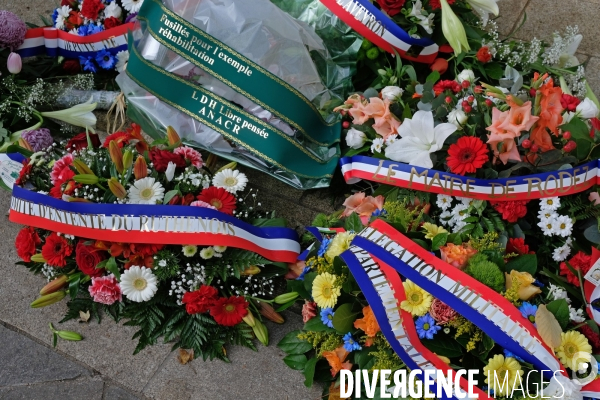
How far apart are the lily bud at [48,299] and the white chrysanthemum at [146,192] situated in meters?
0.51

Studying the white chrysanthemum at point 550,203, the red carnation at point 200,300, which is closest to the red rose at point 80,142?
the red carnation at point 200,300

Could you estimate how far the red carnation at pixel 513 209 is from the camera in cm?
246

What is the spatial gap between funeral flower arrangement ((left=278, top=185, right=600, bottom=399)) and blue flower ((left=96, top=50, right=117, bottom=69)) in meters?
1.59

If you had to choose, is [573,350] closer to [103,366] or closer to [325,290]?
[325,290]

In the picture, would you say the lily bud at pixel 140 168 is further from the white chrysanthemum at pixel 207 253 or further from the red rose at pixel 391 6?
the red rose at pixel 391 6

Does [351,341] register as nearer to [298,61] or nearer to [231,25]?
[298,61]

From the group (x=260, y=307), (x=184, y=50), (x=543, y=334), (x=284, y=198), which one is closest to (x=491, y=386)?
(x=543, y=334)

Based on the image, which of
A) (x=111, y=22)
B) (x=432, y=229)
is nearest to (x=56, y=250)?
→ (x=111, y=22)

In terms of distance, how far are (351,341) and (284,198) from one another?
93 centimetres

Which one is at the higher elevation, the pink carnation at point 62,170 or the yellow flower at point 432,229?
the yellow flower at point 432,229

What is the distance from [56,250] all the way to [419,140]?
5.20ft

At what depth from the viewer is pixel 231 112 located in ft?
9.53

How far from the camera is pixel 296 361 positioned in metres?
Result: 2.56

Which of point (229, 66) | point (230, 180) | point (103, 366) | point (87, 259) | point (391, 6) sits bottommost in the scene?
point (103, 366)
